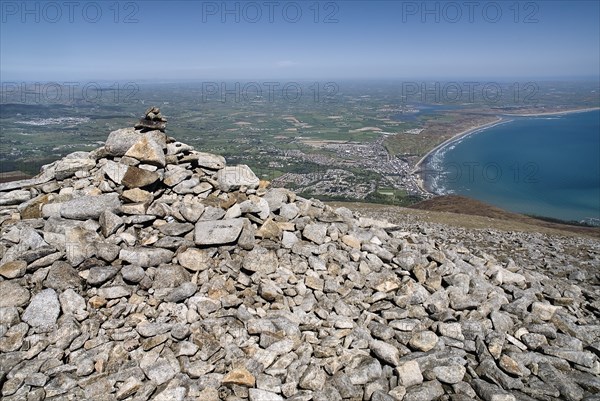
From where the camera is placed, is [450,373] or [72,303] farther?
[72,303]

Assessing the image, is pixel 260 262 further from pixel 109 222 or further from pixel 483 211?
pixel 483 211

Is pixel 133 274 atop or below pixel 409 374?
atop

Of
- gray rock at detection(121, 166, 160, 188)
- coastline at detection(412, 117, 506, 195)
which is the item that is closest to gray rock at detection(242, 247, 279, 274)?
gray rock at detection(121, 166, 160, 188)

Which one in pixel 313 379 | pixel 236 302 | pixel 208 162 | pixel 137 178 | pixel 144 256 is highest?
pixel 208 162

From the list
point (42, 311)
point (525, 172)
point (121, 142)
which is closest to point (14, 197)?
point (121, 142)

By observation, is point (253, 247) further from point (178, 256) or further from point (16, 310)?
point (16, 310)
